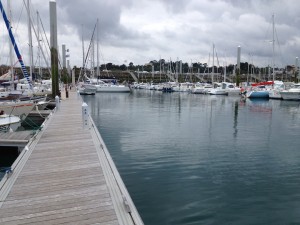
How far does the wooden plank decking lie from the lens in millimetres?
5773

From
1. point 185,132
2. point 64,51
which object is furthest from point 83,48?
point 185,132

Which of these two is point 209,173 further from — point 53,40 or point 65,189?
point 53,40

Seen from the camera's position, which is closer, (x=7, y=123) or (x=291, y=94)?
(x=7, y=123)

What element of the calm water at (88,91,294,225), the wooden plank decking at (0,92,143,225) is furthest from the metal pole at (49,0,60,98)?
the wooden plank decking at (0,92,143,225)

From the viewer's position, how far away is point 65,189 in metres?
7.20

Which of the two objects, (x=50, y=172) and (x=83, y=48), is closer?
(x=50, y=172)

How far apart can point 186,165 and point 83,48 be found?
66125mm

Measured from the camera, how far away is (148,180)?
10711mm

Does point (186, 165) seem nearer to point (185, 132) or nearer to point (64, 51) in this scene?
point (185, 132)

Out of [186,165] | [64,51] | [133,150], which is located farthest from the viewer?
[64,51]

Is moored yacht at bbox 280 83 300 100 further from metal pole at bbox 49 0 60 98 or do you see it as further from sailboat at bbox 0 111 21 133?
Answer: sailboat at bbox 0 111 21 133

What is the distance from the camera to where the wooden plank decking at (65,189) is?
5.77m

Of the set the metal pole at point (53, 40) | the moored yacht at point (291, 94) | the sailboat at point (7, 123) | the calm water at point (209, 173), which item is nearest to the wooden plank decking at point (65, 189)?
the calm water at point (209, 173)

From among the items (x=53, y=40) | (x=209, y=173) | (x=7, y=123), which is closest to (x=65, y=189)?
(x=209, y=173)
